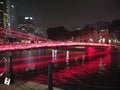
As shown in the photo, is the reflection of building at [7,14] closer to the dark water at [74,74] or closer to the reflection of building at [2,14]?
the reflection of building at [2,14]

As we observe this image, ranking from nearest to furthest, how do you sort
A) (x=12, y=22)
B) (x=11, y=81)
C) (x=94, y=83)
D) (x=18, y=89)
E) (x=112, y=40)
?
1. (x=18, y=89)
2. (x=11, y=81)
3. (x=94, y=83)
4. (x=112, y=40)
5. (x=12, y=22)

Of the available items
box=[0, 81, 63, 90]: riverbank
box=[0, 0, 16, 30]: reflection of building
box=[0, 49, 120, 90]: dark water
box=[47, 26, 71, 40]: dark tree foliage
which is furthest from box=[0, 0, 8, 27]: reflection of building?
box=[0, 81, 63, 90]: riverbank

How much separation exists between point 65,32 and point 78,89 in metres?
106

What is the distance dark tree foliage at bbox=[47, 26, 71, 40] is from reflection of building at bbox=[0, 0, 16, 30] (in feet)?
137

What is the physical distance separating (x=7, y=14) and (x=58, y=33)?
6546cm

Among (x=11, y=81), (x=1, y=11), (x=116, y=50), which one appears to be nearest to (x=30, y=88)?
(x=11, y=81)

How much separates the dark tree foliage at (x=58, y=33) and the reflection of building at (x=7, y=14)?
137ft

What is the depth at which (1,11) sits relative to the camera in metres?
149

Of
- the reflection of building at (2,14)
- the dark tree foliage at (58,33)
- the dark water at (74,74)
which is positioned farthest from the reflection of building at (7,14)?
the dark water at (74,74)

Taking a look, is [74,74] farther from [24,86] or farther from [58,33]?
[58,33]

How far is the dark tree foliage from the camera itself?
11960cm

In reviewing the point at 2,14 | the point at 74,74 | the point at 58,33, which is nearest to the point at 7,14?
the point at 2,14

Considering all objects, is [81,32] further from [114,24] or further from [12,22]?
[12,22]

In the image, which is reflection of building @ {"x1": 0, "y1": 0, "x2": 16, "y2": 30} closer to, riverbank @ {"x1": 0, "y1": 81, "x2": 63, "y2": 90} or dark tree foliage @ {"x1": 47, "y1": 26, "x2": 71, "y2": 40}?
dark tree foliage @ {"x1": 47, "y1": 26, "x2": 71, "y2": 40}
